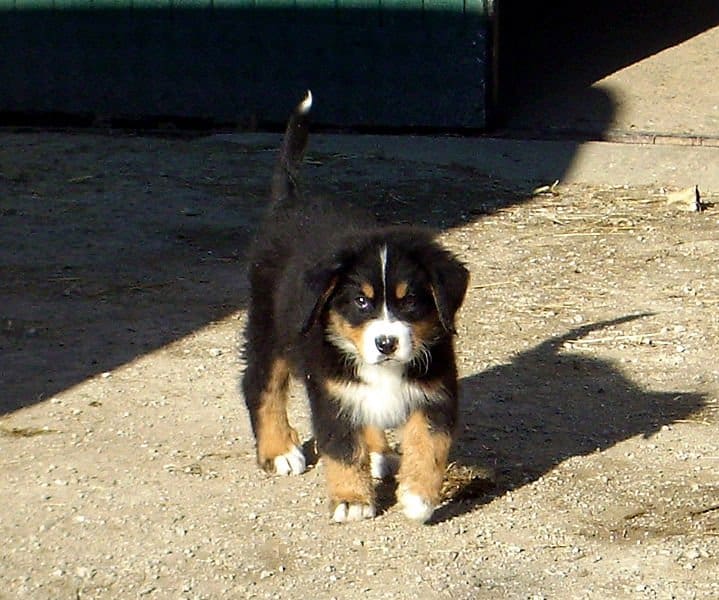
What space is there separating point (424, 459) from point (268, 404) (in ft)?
2.60

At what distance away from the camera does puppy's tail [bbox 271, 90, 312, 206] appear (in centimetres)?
600

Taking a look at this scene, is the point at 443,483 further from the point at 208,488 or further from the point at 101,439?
the point at 101,439

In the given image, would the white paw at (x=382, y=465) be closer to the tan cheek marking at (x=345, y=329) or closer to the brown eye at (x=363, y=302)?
the tan cheek marking at (x=345, y=329)

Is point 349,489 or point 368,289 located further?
point 349,489

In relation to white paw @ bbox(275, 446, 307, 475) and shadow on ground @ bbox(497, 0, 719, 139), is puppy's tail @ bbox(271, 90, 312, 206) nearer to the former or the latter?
white paw @ bbox(275, 446, 307, 475)

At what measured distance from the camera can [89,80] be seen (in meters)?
12.4

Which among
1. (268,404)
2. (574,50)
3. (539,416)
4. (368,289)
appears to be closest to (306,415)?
(268,404)

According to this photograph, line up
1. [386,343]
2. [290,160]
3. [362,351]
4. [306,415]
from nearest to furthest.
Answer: [386,343] → [362,351] → [290,160] → [306,415]

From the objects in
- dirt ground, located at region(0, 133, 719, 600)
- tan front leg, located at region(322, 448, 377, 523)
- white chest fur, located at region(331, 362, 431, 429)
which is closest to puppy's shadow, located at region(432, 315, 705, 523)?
dirt ground, located at region(0, 133, 719, 600)

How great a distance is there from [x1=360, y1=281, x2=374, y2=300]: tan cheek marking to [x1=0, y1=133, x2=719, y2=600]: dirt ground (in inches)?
32.9

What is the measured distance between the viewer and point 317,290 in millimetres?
4848

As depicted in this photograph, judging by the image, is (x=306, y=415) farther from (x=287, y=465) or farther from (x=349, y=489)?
(x=349, y=489)

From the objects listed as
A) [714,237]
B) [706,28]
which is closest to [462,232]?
[714,237]

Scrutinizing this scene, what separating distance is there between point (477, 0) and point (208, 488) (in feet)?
22.4
